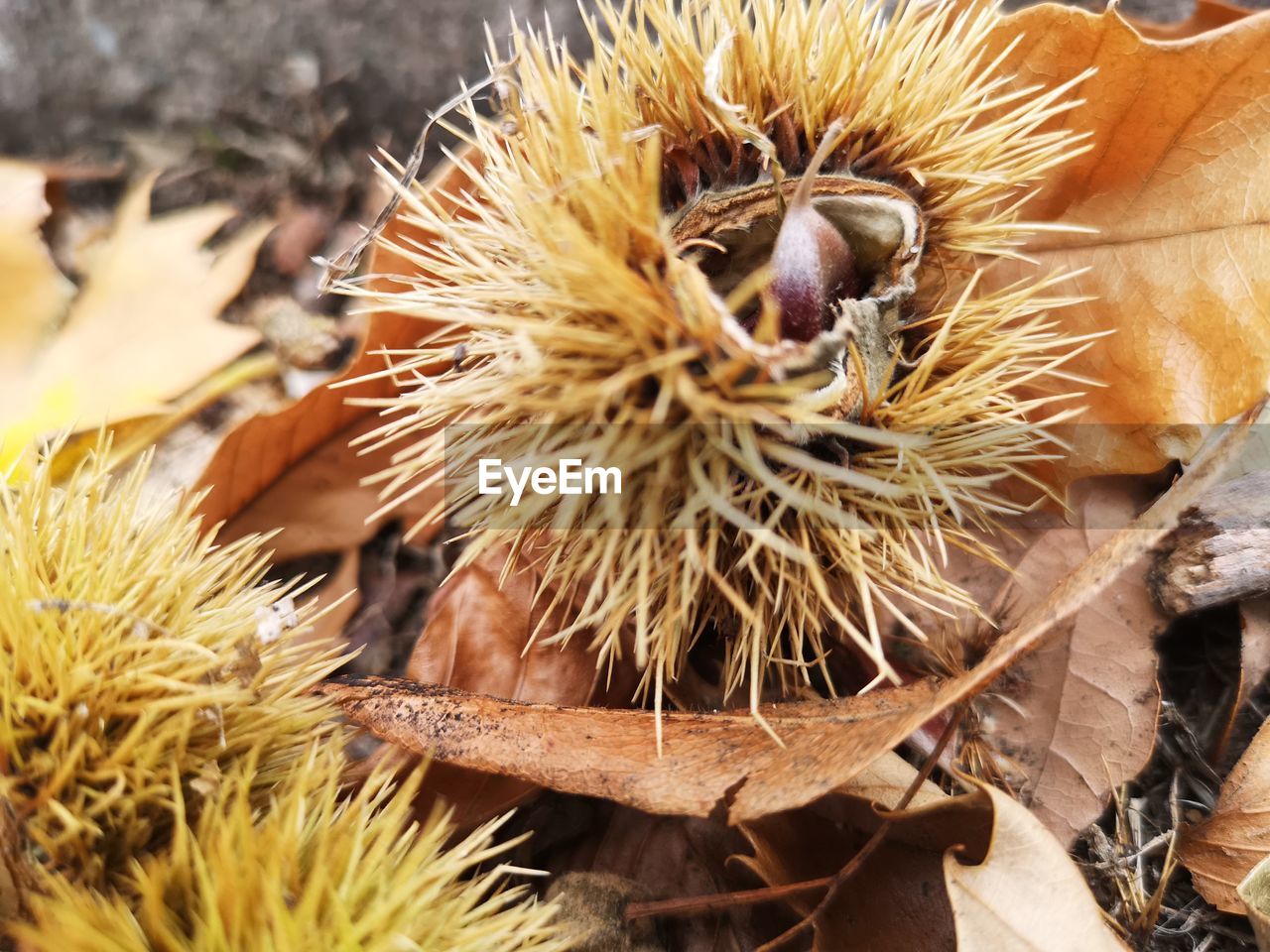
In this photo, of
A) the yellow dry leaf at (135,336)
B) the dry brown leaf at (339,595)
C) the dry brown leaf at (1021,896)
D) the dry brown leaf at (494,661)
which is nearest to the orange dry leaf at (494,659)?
the dry brown leaf at (494,661)

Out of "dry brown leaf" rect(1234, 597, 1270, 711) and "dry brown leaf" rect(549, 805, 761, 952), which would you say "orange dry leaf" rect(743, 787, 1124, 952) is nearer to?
"dry brown leaf" rect(549, 805, 761, 952)

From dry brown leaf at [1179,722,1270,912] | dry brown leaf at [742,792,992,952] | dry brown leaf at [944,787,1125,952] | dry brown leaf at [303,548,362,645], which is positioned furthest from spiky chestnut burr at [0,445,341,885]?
dry brown leaf at [1179,722,1270,912]

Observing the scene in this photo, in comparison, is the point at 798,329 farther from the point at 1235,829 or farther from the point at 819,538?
the point at 1235,829

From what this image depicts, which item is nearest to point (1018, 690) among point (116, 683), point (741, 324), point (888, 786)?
point (888, 786)

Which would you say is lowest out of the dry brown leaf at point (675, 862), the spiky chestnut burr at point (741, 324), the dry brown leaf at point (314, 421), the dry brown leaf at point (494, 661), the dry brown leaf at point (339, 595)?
the dry brown leaf at point (675, 862)

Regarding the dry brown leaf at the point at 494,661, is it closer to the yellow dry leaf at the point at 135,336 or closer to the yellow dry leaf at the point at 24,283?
the yellow dry leaf at the point at 135,336

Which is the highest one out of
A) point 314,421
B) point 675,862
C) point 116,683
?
point 116,683

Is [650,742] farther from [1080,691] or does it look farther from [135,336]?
[135,336]
